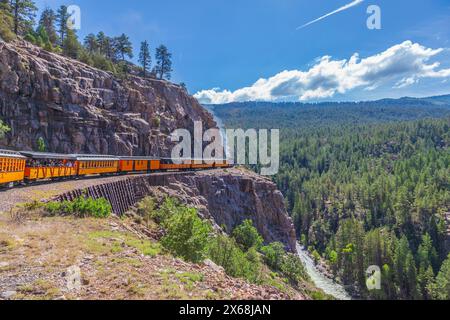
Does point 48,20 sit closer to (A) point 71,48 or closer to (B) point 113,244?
(A) point 71,48

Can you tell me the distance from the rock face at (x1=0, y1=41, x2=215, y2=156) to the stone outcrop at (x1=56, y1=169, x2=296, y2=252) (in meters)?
20.0

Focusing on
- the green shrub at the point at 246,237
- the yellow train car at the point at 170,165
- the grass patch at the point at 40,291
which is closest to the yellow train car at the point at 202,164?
the yellow train car at the point at 170,165

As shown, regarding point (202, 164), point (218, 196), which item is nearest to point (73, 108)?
point (202, 164)

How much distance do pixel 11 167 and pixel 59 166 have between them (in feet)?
22.0

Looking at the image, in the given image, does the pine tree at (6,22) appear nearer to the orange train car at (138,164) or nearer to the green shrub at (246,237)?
the orange train car at (138,164)

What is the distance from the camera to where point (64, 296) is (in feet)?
27.2

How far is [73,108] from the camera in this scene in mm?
52781

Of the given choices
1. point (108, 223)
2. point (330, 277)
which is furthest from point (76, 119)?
point (330, 277)

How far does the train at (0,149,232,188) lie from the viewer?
79.5 feet

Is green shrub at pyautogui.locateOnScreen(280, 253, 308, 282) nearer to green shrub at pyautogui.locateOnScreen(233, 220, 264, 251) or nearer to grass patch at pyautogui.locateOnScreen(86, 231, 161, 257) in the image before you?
green shrub at pyautogui.locateOnScreen(233, 220, 264, 251)

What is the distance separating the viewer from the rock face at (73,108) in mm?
44969

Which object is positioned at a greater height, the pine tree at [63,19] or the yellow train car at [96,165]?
the pine tree at [63,19]

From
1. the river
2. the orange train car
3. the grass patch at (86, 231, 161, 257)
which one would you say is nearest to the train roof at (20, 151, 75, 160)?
the orange train car

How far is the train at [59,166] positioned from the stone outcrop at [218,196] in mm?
6456
